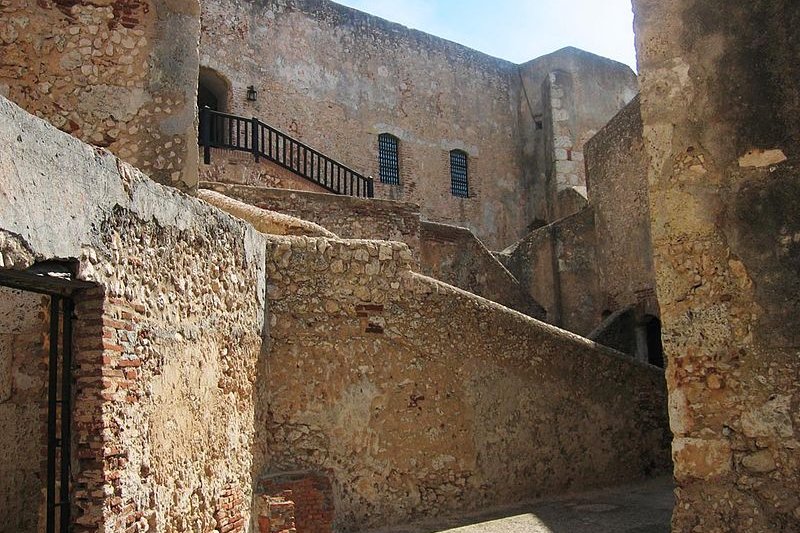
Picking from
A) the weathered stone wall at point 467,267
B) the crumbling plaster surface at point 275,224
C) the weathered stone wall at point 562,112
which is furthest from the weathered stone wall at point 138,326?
the weathered stone wall at point 562,112

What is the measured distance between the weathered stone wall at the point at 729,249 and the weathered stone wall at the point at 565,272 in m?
10.6

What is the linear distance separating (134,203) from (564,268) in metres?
12.9

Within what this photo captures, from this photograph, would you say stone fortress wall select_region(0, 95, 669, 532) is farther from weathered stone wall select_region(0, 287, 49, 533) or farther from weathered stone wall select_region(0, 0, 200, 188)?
weathered stone wall select_region(0, 0, 200, 188)

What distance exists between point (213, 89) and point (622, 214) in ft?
34.8

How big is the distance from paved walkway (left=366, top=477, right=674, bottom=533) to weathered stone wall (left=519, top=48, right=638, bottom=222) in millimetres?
15277

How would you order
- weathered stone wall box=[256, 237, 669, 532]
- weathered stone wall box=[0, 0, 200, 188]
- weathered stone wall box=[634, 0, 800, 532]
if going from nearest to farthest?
weathered stone wall box=[634, 0, 800, 532]
weathered stone wall box=[0, 0, 200, 188]
weathered stone wall box=[256, 237, 669, 532]

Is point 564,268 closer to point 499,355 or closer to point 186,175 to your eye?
point 499,355

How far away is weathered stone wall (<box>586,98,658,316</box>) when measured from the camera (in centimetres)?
1399

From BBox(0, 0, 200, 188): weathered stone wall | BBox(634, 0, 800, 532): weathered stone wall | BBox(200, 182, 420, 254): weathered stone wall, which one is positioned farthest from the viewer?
BBox(200, 182, 420, 254): weathered stone wall

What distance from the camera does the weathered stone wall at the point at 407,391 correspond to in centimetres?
770

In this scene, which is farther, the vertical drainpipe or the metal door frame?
the vertical drainpipe

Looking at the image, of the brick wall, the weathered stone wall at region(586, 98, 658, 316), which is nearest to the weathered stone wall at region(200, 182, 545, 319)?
the weathered stone wall at region(586, 98, 658, 316)

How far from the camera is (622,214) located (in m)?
14.8

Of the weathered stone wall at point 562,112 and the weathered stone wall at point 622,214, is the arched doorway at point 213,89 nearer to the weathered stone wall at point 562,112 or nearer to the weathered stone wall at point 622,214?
the weathered stone wall at point 622,214
